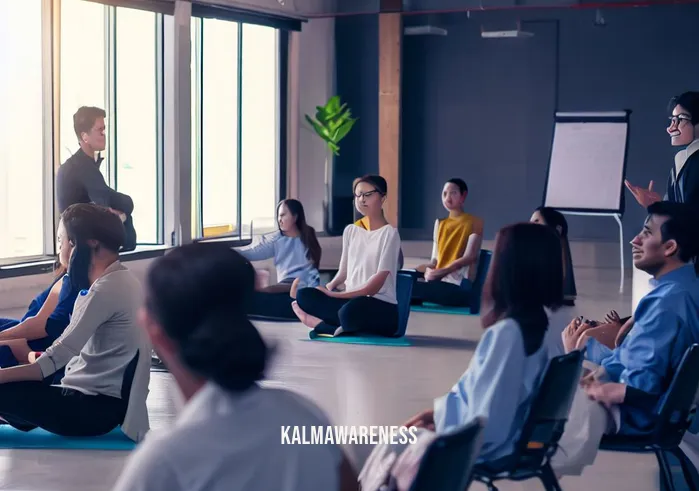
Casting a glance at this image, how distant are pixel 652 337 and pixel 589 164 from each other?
349 inches

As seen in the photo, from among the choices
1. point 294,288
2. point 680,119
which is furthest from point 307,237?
point 680,119

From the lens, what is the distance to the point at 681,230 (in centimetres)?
351

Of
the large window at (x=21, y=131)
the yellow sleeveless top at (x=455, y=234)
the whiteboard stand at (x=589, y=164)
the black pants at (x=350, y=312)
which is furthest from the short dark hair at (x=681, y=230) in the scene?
the whiteboard stand at (x=589, y=164)

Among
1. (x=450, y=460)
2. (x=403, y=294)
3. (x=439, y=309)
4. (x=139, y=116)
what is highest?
(x=139, y=116)

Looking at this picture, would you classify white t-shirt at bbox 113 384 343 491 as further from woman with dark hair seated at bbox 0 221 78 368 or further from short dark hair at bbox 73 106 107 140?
short dark hair at bbox 73 106 107 140

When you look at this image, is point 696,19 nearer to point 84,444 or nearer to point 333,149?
point 333,149

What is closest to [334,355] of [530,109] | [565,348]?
[565,348]

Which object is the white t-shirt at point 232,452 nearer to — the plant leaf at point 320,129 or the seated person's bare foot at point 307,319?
the seated person's bare foot at point 307,319

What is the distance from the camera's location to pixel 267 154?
12.6m

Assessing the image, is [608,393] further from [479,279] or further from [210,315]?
[479,279]

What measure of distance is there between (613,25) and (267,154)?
15.0 ft

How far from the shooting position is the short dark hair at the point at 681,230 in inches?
138

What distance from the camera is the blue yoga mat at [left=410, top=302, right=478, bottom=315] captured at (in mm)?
9219

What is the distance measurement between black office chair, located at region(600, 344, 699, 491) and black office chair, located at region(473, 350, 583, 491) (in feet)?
1.13
